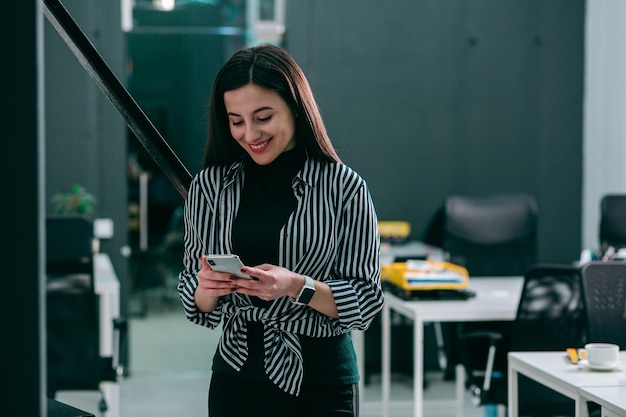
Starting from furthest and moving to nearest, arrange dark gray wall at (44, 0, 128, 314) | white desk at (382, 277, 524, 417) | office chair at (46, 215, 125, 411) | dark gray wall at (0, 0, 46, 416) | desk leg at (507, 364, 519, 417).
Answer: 1. dark gray wall at (44, 0, 128, 314)
2. white desk at (382, 277, 524, 417)
3. office chair at (46, 215, 125, 411)
4. desk leg at (507, 364, 519, 417)
5. dark gray wall at (0, 0, 46, 416)

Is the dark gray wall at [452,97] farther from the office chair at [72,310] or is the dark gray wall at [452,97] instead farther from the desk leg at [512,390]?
the desk leg at [512,390]

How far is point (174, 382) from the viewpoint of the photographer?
240 inches

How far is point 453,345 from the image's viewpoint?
4.47 metres

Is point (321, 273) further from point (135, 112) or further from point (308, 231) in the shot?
point (135, 112)

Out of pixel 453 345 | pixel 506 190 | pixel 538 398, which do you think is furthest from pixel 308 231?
pixel 506 190

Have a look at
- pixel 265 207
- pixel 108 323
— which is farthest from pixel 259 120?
pixel 108 323

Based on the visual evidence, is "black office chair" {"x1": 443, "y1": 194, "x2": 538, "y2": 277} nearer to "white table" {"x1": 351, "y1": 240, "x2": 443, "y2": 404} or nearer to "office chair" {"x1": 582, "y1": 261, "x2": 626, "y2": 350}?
"white table" {"x1": 351, "y1": 240, "x2": 443, "y2": 404}

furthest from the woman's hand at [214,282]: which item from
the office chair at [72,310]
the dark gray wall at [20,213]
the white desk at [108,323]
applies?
the white desk at [108,323]

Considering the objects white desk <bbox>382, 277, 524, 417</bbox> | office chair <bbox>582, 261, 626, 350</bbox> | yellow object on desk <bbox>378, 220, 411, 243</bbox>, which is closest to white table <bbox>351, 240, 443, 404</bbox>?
yellow object on desk <bbox>378, 220, 411, 243</bbox>

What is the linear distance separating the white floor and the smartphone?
3.65 metres

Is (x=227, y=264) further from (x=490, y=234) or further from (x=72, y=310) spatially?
(x=490, y=234)

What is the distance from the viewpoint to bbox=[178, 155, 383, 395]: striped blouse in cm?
174

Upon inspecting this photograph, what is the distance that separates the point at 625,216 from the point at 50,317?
3403mm

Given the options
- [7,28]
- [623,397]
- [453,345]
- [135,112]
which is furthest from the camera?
[453,345]
